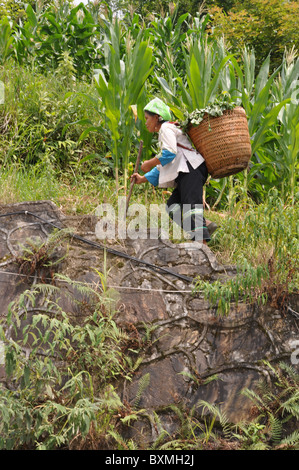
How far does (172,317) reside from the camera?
3467 millimetres

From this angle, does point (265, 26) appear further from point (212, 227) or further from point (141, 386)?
point (141, 386)

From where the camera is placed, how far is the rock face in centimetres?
316

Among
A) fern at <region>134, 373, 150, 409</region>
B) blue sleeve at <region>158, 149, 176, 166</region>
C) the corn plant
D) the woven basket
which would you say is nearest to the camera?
fern at <region>134, 373, 150, 409</region>

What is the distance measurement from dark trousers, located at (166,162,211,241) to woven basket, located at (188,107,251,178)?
0.48 feet

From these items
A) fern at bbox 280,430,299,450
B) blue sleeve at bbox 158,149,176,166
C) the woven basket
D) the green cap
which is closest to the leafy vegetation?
fern at bbox 280,430,299,450

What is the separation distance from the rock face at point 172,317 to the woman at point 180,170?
0.22 metres

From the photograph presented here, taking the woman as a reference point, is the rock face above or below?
below

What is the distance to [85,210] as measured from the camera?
14.6 ft

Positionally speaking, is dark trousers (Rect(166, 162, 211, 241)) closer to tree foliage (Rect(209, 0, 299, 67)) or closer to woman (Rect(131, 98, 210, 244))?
Answer: woman (Rect(131, 98, 210, 244))

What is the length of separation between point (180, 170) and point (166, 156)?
0.49 feet

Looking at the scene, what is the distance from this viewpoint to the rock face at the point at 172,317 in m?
3.16

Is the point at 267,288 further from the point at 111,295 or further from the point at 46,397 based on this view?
the point at 46,397

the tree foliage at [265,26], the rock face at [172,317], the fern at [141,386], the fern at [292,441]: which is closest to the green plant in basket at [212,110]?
the rock face at [172,317]

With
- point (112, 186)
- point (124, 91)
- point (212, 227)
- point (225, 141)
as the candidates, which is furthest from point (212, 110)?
point (112, 186)
